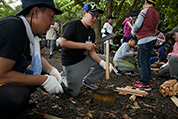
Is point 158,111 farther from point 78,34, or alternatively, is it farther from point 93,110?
point 78,34

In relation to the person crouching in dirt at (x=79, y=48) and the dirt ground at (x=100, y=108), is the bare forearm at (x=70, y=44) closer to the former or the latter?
the person crouching in dirt at (x=79, y=48)

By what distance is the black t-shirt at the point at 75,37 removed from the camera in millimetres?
2936

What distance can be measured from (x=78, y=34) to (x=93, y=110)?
61.7 inches

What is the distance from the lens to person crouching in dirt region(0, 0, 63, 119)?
136 cm

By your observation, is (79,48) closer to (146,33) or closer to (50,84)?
(50,84)

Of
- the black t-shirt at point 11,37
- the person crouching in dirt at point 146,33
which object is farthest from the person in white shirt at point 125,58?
the black t-shirt at point 11,37

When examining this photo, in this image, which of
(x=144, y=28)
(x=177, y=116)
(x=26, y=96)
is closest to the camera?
(x=26, y=96)

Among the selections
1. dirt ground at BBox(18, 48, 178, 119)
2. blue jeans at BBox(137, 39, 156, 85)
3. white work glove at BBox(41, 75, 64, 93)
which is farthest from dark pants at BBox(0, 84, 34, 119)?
blue jeans at BBox(137, 39, 156, 85)

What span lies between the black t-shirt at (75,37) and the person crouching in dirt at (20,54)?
1193 mm

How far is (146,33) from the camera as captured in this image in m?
3.50

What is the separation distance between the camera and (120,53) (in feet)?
16.6

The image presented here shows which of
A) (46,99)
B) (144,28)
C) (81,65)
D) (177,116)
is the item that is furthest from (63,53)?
(177,116)

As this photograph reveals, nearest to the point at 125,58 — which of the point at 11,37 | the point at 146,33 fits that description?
the point at 146,33

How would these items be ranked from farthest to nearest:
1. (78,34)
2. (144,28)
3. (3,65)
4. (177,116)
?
(144,28), (78,34), (177,116), (3,65)
